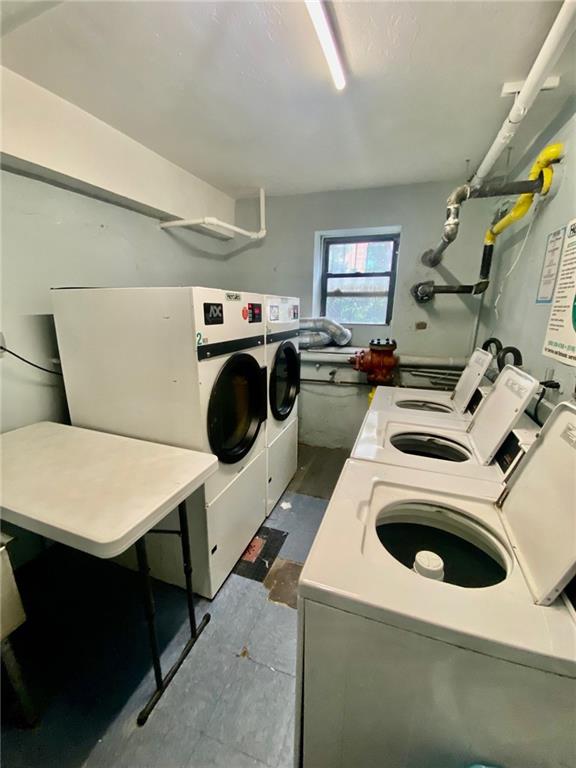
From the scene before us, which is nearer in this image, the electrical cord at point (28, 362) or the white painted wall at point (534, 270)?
the white painted wall at point (534, 270)

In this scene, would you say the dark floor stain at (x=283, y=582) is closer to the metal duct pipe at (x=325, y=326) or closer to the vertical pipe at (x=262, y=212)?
the metal duct pipe at (x=325, y=326)

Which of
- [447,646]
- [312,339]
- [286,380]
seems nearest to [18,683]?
[447,646]

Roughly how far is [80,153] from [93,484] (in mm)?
1834

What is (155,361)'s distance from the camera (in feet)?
4.43

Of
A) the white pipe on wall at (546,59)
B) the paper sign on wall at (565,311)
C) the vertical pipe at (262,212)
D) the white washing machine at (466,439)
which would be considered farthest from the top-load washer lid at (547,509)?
the vertical pipe at (262,212)

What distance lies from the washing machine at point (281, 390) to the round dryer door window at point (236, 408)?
0.57ft

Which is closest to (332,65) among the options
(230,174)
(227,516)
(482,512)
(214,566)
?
(230,174)

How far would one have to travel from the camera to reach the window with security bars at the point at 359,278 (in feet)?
10.4

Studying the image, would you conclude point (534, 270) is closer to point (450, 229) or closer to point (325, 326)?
point (450, 229)

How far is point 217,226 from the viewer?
2846mm

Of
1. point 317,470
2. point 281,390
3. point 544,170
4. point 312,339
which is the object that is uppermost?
point 544,170

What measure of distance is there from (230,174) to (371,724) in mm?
3285

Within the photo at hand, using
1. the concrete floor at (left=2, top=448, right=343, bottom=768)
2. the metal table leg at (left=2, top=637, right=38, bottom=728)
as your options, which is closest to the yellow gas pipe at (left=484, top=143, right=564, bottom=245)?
the concrete floor at (left=2, top=448, right=343, bottom=768)

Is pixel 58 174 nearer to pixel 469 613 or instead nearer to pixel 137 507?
pixel 137 507
